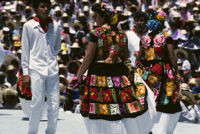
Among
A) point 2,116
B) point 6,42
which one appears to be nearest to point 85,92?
point 2,116

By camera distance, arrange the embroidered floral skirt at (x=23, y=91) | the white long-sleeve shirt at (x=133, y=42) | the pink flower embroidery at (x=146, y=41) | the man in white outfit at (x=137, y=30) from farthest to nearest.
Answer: the embroidered floral skirt at (x=23, y=91) → the white long-sleeve shirt at (x=133, y=42) → the man in white outfit at (x=137, y=30) → the pink flower embroidery at (x=146, y=41)

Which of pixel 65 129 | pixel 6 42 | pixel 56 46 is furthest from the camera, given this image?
pixel 6 42

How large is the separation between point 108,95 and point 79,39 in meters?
9.32

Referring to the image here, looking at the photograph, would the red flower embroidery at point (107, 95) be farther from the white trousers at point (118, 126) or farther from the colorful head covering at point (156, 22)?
the colorful head covering at point (156, 22)

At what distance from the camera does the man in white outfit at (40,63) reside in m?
6.13

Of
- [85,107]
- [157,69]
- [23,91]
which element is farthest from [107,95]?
[23,91]

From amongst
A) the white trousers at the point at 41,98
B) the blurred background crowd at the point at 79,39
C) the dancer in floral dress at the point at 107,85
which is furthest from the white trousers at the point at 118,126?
the blurred background crowd at the point at 79,39

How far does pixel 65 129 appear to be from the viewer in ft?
27.6

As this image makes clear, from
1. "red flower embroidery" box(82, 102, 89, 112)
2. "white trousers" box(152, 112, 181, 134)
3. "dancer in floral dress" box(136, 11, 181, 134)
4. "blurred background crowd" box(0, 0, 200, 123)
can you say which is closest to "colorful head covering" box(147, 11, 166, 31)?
"dancer in floral dress" box(136, 11, 181, 134)

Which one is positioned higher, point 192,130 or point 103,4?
point 103,4

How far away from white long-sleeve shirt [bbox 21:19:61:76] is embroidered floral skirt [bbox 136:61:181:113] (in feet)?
4.01

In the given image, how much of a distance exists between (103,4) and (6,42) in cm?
1032

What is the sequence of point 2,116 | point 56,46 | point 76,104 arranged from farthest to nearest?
point 76,104
point 2,116
point 56,46

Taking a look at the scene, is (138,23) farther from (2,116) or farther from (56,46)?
(2,116)
